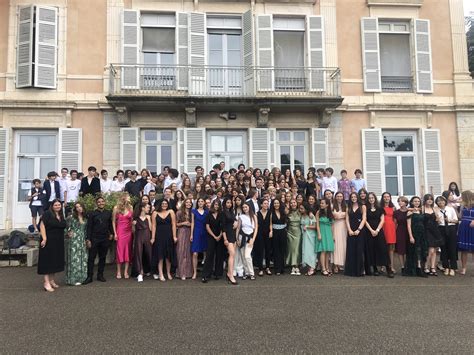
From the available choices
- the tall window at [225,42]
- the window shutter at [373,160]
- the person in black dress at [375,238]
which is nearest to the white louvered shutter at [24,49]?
the tall window at [225,42]

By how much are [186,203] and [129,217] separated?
1162 millimetres

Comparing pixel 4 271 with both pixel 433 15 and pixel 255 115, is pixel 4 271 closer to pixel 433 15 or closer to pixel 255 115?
pixel 255 115

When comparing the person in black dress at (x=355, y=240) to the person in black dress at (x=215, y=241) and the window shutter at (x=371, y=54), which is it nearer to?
the person in black dress at (x=215, y=241)

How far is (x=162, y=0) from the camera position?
42.4 feet

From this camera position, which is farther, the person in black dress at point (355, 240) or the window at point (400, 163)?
the window at point (400, 163)

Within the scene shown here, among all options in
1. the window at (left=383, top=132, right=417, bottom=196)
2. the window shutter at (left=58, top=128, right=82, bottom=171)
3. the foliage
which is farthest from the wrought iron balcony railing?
the foliage

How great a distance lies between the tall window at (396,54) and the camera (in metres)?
13.6

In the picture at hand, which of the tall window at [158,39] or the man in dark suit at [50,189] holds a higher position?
the tall window at [158,39]

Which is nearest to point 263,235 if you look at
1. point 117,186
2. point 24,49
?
point 117,186

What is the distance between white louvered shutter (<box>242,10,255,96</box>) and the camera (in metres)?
12.7

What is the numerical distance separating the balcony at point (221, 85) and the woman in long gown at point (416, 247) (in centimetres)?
574

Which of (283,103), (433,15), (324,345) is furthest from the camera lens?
(433,15)

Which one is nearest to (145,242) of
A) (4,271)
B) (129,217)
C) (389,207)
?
(129,217)

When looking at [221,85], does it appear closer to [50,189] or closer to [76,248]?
[50,189]
